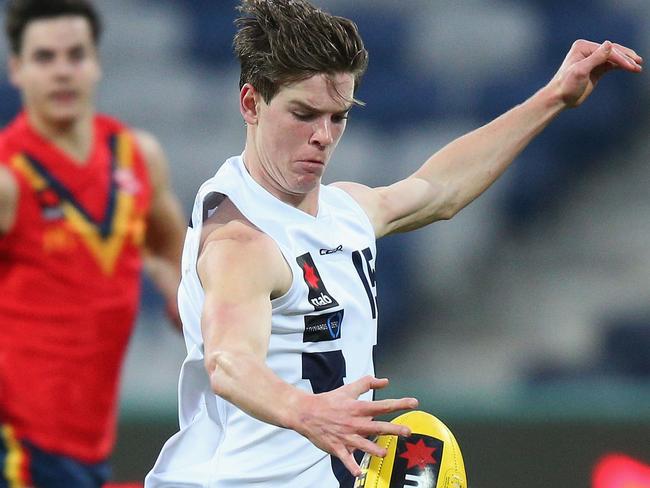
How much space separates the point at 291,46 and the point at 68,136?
7.04ft

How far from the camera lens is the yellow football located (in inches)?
128

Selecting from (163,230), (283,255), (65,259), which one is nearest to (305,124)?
(283,255)

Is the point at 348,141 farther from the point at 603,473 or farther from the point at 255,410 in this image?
the point at 255,410

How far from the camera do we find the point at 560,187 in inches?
353

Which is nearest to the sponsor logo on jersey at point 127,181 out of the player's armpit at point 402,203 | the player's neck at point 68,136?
the player's neck at point 68,136

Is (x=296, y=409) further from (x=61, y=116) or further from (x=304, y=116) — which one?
(x=61, y=116)

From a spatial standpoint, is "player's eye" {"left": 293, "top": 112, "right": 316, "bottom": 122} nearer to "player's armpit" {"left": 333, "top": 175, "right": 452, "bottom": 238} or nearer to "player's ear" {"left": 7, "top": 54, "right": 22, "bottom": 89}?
"player's armpit" {"left": 333, "top": 175, "right": 452, "bottom": 238}

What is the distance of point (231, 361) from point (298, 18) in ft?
3.09

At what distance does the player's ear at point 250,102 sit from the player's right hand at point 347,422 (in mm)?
984

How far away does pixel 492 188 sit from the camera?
888 centimetres

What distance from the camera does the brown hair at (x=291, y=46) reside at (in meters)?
3.13

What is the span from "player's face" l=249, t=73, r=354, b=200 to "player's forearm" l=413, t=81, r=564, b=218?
31.0 inches

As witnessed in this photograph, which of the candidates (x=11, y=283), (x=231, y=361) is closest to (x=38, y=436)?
(x=11, y=283)

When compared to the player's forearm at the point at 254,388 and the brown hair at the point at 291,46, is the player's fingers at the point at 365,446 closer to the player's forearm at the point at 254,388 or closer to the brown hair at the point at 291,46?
the player's forearm at the point at 254,388
